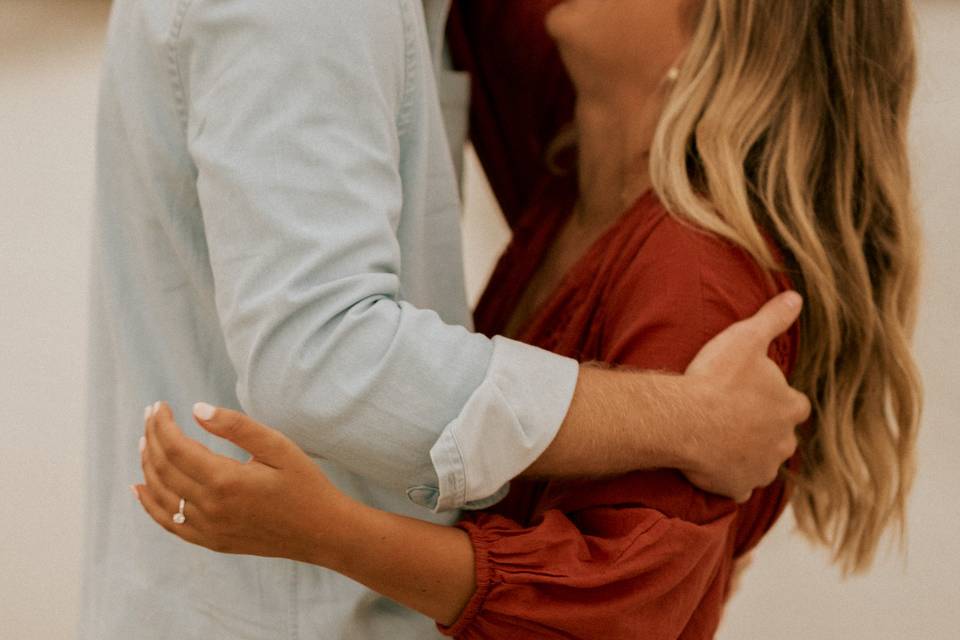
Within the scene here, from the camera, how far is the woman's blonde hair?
3.44 ft

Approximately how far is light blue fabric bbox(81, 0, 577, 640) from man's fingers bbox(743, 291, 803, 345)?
22 centimetres

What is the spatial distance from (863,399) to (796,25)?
42 centimetres

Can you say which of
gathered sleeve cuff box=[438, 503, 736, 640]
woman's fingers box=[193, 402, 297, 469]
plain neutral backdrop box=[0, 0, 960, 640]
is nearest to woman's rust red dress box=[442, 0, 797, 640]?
gathered sleeve cuff box=[438, 503, 736, 640]

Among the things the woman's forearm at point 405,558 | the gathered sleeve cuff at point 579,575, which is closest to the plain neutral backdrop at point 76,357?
the gathered sleeve cuff at point 579,575

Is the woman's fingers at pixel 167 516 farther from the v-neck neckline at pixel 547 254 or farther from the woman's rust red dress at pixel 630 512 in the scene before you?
the v-neck neckline at pixel 547 254

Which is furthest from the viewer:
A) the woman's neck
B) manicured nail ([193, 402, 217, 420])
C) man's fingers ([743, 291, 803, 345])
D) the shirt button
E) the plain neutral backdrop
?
the plain neutral backdrop

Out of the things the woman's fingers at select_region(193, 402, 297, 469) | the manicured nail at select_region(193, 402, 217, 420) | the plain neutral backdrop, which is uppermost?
the manicured nail at select_region(193, 402, 217, 420)

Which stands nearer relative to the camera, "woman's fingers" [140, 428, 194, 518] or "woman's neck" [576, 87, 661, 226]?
"woman's fingers" [140, 428, 194, 518]

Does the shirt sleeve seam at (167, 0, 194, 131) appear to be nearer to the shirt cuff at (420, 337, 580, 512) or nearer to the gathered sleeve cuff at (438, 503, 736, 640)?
the shirt cuff at (420, 337, 580, 512)

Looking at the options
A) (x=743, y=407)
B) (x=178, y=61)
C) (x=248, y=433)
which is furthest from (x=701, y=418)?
(x=178, y=61)

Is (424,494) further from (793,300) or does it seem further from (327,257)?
(793,300)

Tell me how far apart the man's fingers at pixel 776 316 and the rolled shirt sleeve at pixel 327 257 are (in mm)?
264

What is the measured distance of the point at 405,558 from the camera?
84cm

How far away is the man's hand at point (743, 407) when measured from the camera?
92 centimetres
